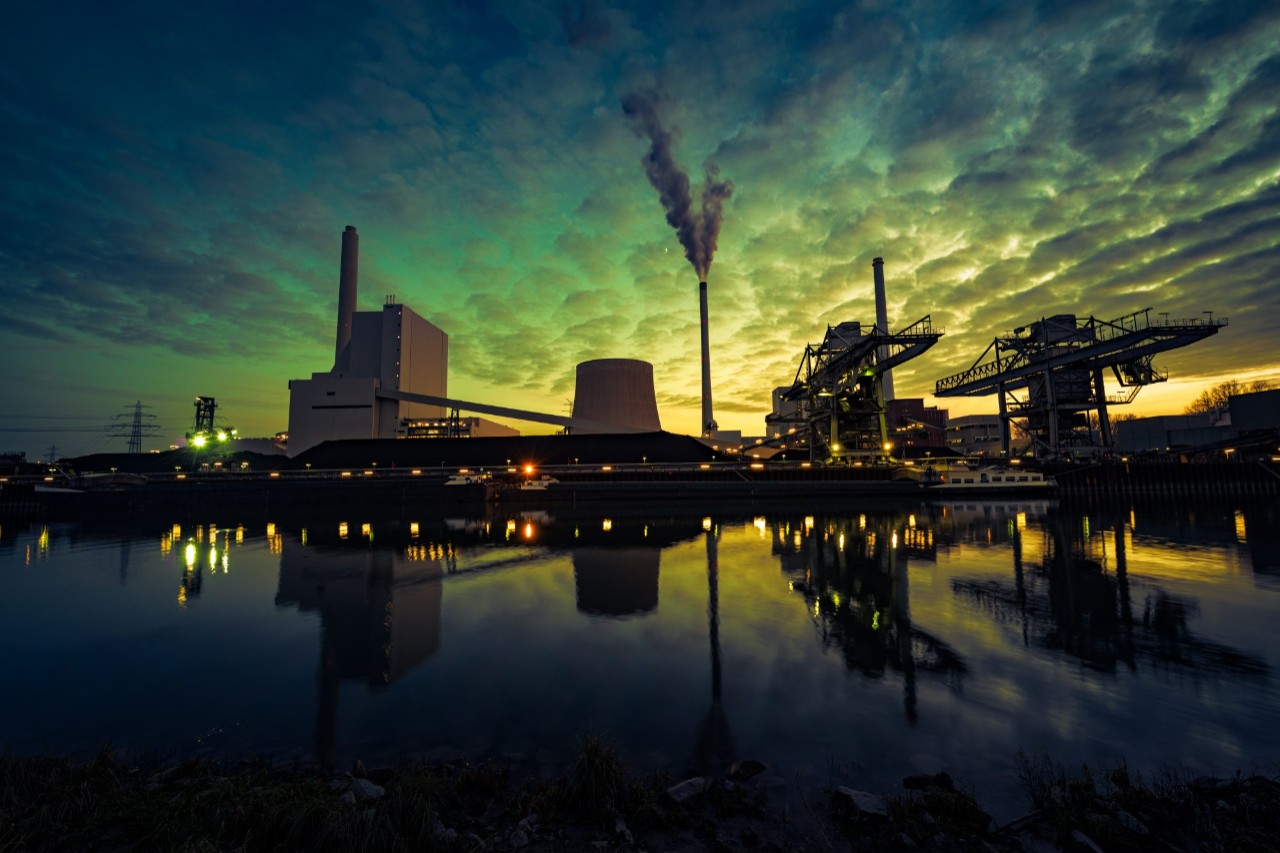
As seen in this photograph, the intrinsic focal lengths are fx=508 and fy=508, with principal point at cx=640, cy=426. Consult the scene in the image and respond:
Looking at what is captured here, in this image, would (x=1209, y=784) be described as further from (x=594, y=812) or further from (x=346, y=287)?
(x=346, y=287)

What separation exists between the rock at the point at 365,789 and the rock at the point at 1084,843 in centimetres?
633

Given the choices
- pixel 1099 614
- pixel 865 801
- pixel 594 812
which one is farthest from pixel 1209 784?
pixel 1099 614

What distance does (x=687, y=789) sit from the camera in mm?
5262

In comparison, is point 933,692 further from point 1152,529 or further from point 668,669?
point 1152,529

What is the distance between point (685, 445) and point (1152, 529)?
49817mm

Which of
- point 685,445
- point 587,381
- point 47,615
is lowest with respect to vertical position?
point 47,615

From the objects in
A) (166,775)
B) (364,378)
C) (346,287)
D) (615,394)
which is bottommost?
(166,775)

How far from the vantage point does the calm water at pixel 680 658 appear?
675cm

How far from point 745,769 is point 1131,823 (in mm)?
3490

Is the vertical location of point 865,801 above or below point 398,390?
below

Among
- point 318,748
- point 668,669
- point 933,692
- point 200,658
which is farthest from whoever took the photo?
point 200,658

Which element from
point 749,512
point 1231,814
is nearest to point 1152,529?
point 749,512

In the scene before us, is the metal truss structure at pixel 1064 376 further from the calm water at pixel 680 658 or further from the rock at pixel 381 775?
the rock at pixel 381 775

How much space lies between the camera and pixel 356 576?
18.7 m
